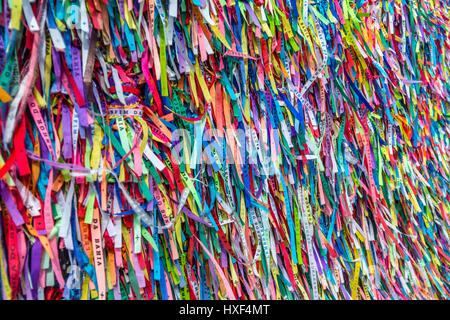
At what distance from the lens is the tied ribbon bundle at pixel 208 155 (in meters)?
0.56

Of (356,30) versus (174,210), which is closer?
(174,210)

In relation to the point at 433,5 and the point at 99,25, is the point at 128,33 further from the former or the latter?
the point at 433,5

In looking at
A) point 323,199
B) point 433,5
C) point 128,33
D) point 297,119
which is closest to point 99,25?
point 128,33

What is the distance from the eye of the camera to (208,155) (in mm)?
668

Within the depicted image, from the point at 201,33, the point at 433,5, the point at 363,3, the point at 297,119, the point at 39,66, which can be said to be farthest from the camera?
the point at 433,5

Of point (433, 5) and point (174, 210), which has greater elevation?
point (433, 5)

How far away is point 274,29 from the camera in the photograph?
74cm

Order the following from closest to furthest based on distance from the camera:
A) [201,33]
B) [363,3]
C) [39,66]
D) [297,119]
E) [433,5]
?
[39,66] → [201,33] → [297,119] → [363,3] → [433,5]

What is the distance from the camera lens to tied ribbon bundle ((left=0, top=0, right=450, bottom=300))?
557mm

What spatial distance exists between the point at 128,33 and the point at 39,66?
16 centimetres
